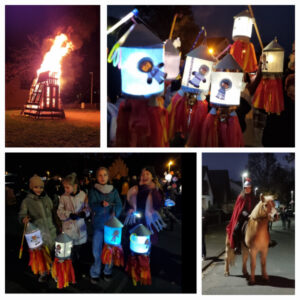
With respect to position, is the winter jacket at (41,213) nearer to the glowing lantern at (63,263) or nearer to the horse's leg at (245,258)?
the glowing lantern at (63,263)

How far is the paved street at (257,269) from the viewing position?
2559 mm

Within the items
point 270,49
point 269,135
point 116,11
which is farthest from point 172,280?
point 116,11

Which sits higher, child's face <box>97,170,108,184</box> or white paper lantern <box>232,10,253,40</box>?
white paper lantern <box>232,10,253,40</box>

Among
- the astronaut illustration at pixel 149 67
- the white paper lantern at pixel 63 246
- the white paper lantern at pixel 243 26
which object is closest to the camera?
the astronaut illustration at pixel 149 67

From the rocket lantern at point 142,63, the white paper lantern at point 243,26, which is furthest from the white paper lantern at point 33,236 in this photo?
the white paper lantern at point 243,26

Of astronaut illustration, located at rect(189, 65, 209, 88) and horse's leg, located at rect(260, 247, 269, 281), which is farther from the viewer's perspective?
horse's leg, located at rect(260, 247, 269, 281)

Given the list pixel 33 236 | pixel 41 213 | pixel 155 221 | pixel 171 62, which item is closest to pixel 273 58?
pixel 171 62

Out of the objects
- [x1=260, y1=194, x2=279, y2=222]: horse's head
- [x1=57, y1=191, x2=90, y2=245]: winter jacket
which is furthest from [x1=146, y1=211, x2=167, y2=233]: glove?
[x1=260, y1=194, x2=279, y2=222]: horse's head

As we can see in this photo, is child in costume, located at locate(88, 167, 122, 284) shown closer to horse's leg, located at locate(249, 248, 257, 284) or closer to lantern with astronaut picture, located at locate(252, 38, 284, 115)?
horse's leg, located at locate(249, 248, 257, 284)

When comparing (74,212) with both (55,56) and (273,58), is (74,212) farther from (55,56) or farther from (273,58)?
(273,58)

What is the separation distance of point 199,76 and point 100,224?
1049mm

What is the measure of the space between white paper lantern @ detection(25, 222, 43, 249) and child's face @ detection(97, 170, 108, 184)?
0.48 meters

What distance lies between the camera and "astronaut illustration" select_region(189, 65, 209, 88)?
232 centimetres

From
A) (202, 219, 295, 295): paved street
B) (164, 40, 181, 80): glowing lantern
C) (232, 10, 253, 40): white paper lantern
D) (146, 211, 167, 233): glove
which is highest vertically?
(232, 10, 253, 40): white paper lantern
